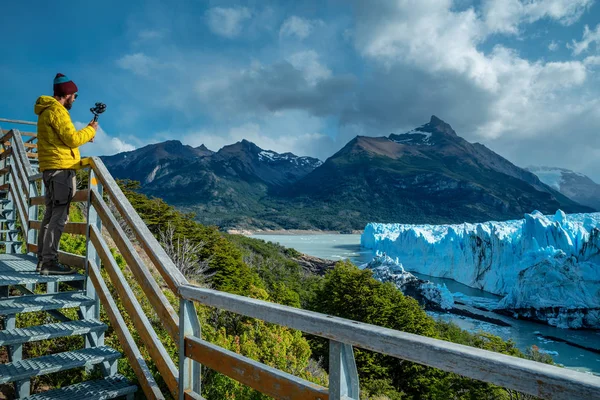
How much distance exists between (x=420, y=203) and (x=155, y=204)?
17483 centimetres

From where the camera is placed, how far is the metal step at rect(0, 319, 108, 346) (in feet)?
9.49

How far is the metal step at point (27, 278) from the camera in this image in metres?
3.38

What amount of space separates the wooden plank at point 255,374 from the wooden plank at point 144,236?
38cm

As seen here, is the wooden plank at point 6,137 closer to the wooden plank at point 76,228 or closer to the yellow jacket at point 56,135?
the wooden plank at point 76,228

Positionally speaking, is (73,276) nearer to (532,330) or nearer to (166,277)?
(166,277)

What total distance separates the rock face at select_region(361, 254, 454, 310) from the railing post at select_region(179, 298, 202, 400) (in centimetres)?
3687

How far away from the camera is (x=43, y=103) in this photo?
137 inches

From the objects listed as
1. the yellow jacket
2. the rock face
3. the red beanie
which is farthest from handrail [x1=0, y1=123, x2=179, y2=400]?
the rock face

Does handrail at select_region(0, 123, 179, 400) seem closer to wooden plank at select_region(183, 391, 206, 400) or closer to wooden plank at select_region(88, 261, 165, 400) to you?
wooden plank at select_region(88, 261, 165, 400)

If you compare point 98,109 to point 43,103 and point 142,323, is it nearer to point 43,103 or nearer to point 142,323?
point 43,103

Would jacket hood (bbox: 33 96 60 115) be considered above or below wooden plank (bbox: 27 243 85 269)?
above

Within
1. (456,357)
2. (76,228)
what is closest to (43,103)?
(76,228)

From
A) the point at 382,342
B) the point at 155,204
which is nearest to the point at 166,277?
the point at 382,342

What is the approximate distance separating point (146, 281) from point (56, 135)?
5.99ft
